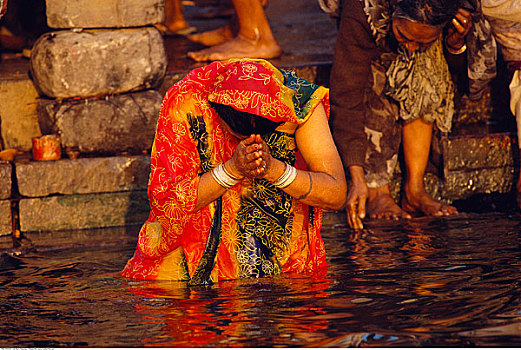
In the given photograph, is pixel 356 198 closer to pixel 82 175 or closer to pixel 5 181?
pixel 82 175

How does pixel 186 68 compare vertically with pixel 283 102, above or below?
below

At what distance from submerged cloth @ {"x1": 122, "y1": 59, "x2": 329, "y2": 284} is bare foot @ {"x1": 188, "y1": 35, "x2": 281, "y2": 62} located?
109 inches

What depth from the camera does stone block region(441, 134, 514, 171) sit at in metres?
6.13

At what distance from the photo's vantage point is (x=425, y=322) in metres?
3.36

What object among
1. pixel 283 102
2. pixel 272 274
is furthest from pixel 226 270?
pixel 283 102

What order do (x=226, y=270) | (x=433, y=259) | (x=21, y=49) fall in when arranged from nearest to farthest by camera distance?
(x=226, y=270)
(x=433, y=259)
(x=21, y=49)

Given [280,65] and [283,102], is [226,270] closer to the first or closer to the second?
[283,102]

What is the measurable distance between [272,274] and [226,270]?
22 centimetres

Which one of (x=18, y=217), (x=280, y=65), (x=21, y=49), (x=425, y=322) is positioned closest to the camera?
(x=425, y=322)

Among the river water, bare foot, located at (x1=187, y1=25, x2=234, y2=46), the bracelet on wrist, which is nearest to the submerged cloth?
the river water

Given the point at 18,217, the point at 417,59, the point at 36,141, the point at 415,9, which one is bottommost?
the point at 18,217

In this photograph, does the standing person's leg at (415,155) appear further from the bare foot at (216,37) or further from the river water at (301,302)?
the bare foot at (216,37)

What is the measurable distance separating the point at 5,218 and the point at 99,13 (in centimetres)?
153

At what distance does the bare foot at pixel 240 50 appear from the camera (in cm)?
687
